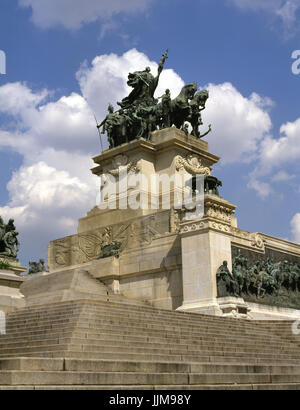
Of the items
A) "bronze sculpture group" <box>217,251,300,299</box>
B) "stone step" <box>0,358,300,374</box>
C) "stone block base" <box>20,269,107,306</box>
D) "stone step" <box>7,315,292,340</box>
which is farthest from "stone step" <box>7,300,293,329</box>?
"stone block base" <box>20,269,107,306</box>

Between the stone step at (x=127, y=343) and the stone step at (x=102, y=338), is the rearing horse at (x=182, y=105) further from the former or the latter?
the stone step at (x=102, y=338)

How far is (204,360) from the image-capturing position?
13.7 metres

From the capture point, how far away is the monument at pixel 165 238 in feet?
78.2

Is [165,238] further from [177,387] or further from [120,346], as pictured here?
[177,387]

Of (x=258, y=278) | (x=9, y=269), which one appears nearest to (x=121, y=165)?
(x=258, y=278)

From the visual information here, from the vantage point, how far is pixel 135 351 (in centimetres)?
1291

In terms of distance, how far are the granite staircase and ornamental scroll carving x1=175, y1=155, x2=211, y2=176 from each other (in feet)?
49.1

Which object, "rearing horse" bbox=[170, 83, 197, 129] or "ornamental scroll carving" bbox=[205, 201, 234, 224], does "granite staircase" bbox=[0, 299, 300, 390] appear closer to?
"ornamental scroll carving" bbox=[205, 201, 234, 224]

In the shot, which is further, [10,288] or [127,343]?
[10,288]

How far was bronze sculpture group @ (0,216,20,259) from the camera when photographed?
22.0 m

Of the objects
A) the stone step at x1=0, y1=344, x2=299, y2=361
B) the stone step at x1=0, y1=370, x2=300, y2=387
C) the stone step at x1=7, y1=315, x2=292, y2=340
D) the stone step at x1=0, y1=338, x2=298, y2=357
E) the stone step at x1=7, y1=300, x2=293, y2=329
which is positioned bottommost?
the stone step at x1=0, y1=370, x2=300, y2=387

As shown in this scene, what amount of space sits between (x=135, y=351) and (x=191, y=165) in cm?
2190
